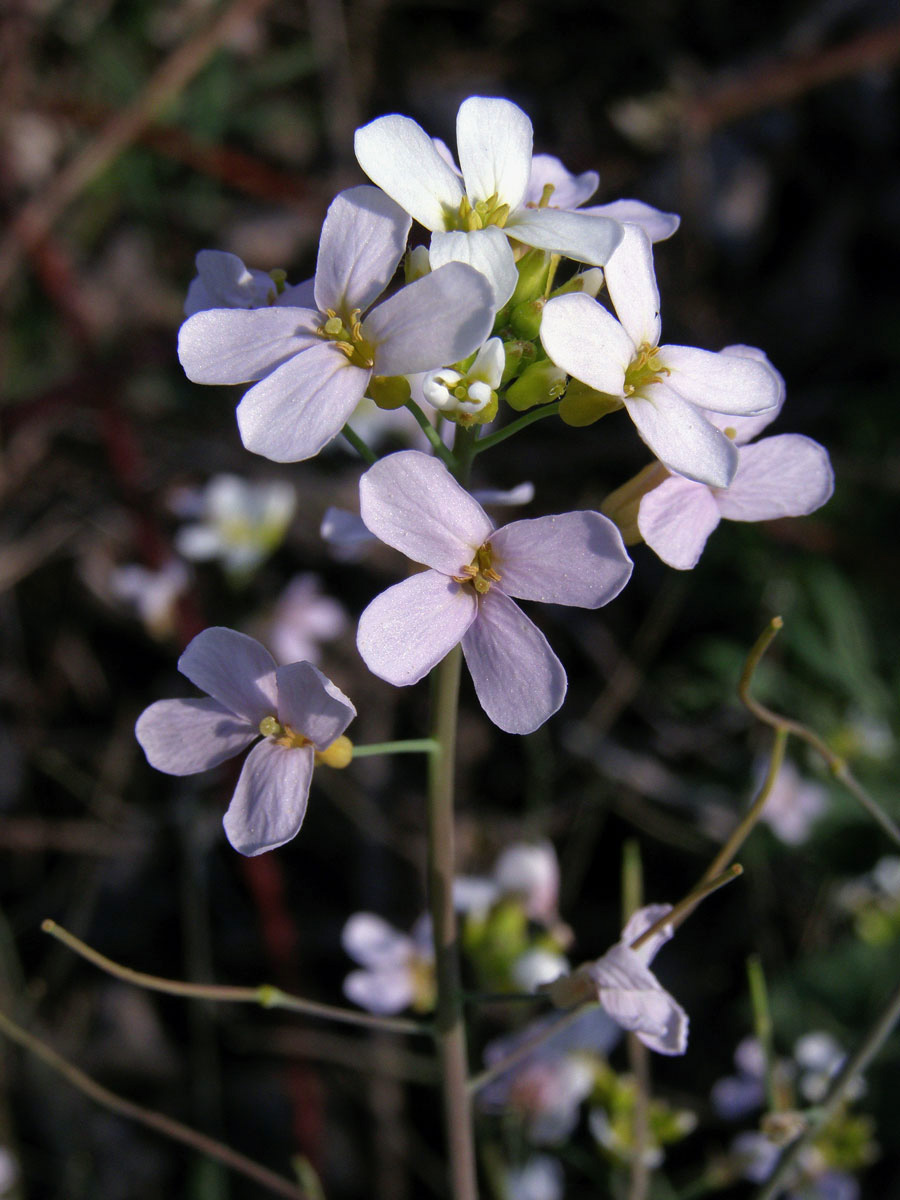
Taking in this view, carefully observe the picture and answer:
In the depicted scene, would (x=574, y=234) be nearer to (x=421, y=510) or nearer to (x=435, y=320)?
(x=435, y=320)

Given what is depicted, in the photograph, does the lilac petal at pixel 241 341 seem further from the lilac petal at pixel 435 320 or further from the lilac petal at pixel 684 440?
the lilac petal at pixel 684 440

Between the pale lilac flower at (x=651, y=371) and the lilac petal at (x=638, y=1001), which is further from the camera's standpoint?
the lilac petal at (x=638, y=1001)

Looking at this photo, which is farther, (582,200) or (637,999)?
(582,200)

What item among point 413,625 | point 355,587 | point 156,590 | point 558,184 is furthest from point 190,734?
point 355,587

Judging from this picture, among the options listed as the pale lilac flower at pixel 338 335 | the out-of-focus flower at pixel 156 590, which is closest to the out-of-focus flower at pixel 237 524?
the out-of-focus flower at pixel 156 590

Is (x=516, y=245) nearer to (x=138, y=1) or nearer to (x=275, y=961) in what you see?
(x=275, y=961)

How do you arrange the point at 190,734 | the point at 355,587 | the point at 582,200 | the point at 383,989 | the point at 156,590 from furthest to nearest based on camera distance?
the point at 355,587 → the point at 156,590 → the point at 383,989 → the point at 582,200 → the point at 190,734

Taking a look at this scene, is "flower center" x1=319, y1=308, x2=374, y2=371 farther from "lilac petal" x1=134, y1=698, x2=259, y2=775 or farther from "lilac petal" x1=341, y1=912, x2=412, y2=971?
"lilac petal" x1=341, y1=912, x2=412, y2=971
